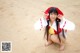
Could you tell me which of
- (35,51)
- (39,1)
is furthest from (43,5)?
(35,51)

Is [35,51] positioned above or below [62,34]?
below

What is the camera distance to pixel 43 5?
7.58 ft

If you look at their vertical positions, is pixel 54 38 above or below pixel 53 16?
below

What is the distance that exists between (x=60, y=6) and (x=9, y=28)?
69 cm

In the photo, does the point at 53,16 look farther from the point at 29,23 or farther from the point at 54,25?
the point at 29,23

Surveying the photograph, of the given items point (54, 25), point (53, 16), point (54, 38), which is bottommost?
point (54, 38)

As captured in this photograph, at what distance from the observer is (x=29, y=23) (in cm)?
232

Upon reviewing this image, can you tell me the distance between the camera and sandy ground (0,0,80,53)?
7.47 feet

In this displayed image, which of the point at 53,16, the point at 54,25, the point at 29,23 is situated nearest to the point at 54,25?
the point at 54,25

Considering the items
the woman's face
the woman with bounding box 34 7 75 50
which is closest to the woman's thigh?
the woman with bounding box 34 7 75 50

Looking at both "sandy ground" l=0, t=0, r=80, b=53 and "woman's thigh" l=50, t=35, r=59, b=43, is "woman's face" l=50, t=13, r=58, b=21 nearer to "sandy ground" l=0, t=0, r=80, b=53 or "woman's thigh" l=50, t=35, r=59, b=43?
"sandy ground" l=0, t=0, r=80, b=53

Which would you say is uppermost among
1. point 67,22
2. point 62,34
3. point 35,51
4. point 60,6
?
point 60,6

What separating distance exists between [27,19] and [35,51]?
0.41 meters

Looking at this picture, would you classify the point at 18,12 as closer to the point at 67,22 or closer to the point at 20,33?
the point at 20,33
